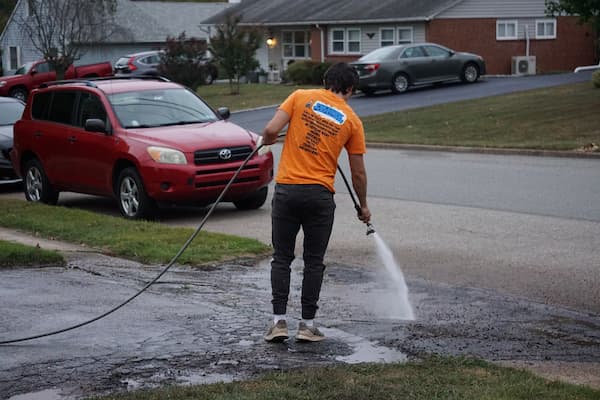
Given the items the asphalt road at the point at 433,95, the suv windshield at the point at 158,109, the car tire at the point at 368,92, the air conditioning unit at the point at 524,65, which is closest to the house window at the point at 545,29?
the air conditioning unit at the point at 524,65

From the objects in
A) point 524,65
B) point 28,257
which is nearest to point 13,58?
point 524,65

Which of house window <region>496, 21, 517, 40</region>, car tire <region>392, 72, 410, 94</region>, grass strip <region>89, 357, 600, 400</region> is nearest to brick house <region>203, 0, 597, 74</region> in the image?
house window <region>496, 21, 517, 40</region>

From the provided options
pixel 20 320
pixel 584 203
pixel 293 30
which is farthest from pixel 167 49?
pixel 20 320

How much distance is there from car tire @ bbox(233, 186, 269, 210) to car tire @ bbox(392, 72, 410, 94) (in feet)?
78.6

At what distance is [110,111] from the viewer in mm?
14961

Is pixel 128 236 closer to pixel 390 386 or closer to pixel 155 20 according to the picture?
pixel 390 386

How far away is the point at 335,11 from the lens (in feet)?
163

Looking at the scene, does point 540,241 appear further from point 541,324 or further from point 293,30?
point 293,30

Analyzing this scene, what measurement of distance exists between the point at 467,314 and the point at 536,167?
36.2 feet

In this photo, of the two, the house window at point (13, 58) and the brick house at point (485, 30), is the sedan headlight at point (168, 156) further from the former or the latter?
the house window at point (13, 58)

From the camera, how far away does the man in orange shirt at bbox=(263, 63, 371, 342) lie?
7039 mm

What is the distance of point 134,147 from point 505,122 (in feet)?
45.5

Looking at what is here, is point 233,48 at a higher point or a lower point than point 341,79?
lower

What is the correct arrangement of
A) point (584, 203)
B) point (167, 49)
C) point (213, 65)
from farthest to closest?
point (213, 65) < point (167, 49) < point (584, 203)
